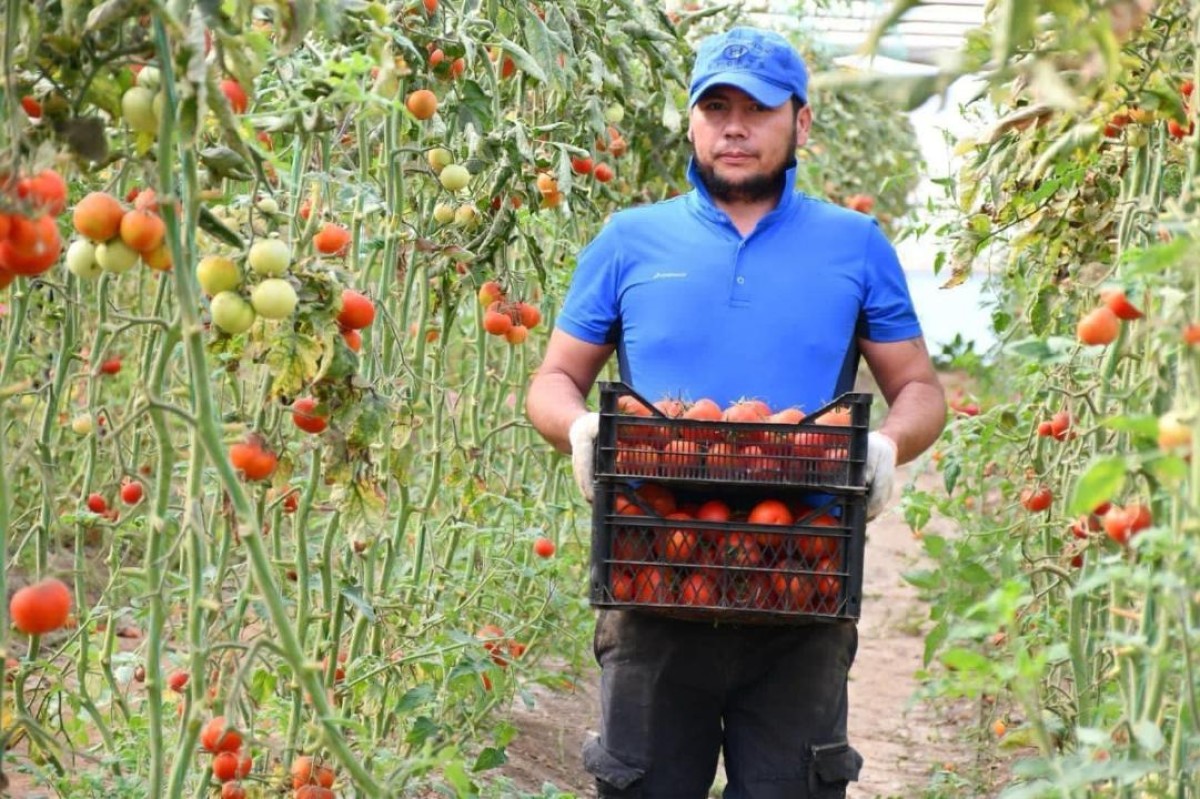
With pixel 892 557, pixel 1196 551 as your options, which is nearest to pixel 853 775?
pixel 1196 551

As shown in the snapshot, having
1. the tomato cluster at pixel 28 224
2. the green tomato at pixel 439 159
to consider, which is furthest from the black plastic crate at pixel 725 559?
the green tomato at pixel 439 159

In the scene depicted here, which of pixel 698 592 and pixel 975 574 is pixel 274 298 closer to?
pixel 698 592

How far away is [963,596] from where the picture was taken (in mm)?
3691

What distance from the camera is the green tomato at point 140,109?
6.32ft

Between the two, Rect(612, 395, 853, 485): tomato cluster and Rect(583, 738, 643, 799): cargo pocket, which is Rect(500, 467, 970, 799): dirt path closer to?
Rect(583, 738, 643, 799): cargo pocket

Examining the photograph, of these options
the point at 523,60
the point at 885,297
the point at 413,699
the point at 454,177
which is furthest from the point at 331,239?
the point at 885,297

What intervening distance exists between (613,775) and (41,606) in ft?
3.72

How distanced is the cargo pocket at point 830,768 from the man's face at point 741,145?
91cm

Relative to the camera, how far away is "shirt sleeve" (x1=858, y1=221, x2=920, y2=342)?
9.59 ft

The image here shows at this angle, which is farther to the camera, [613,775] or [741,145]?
[741,145]

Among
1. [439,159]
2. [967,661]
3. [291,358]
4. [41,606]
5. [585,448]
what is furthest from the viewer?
[439,159]

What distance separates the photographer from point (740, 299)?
2.85 meters

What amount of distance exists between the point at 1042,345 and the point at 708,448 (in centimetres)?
61

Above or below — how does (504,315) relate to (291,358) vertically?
above
